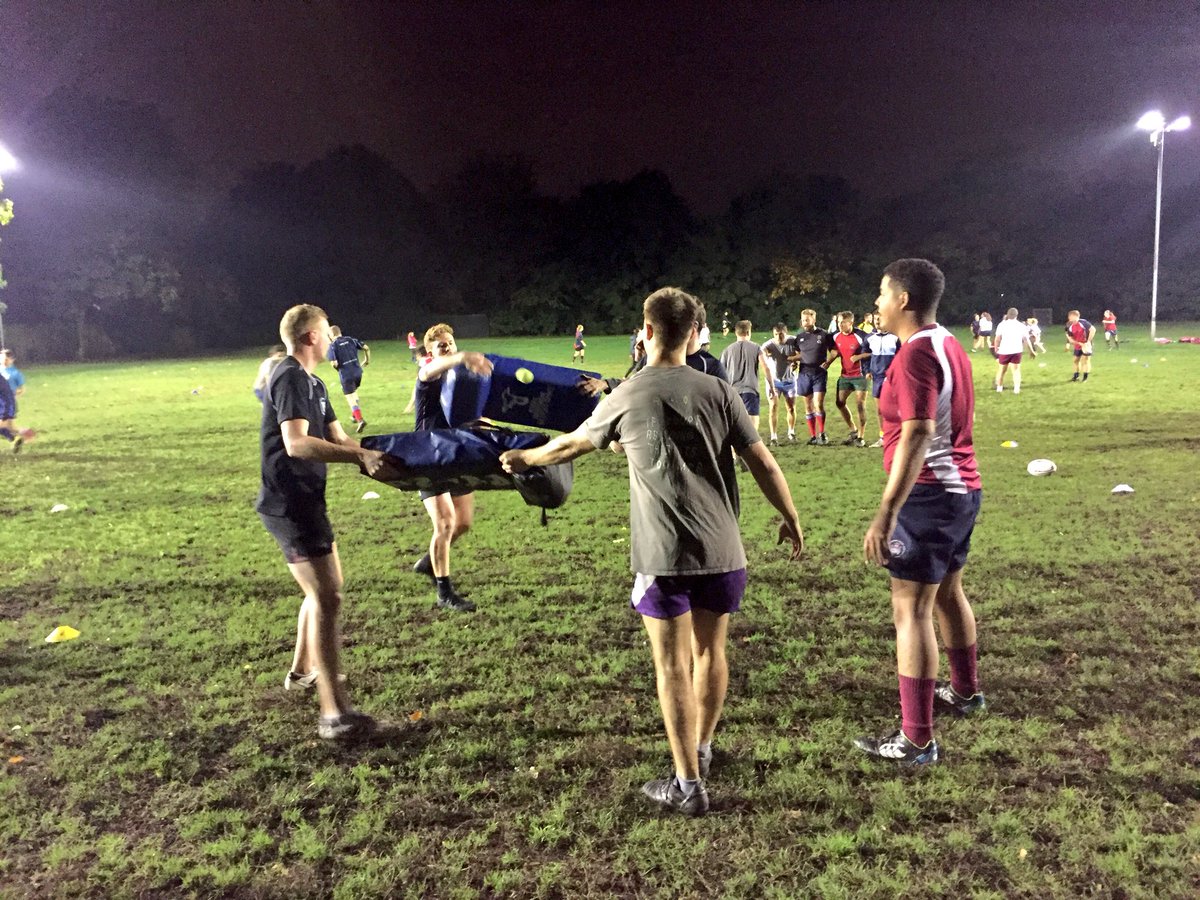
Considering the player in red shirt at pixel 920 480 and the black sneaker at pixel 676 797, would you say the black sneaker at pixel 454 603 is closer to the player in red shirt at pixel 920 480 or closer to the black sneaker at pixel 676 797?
the black sneaker at pixel 676 797

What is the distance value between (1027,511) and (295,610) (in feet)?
22.6

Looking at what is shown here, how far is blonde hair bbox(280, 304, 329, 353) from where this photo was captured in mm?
4000

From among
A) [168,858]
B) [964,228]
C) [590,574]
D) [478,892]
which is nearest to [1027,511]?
[590,574]

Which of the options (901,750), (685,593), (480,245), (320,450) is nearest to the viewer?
(685,593)

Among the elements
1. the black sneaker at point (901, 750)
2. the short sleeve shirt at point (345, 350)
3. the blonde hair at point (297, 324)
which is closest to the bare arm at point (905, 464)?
the black sneaker at point (901, 750)

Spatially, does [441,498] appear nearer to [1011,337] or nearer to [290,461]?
[290,461]

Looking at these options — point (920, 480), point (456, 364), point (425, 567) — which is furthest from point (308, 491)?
point (920, 480)

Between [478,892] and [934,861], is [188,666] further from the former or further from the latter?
[934,861]

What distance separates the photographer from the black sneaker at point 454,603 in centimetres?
596

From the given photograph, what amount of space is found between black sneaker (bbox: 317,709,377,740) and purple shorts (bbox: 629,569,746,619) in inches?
72.0

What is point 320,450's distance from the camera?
3727 millimetres

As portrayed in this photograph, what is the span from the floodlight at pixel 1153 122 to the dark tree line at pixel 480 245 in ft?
92.6

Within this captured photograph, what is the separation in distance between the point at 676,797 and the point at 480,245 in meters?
73.7

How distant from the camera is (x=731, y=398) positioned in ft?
10.4
